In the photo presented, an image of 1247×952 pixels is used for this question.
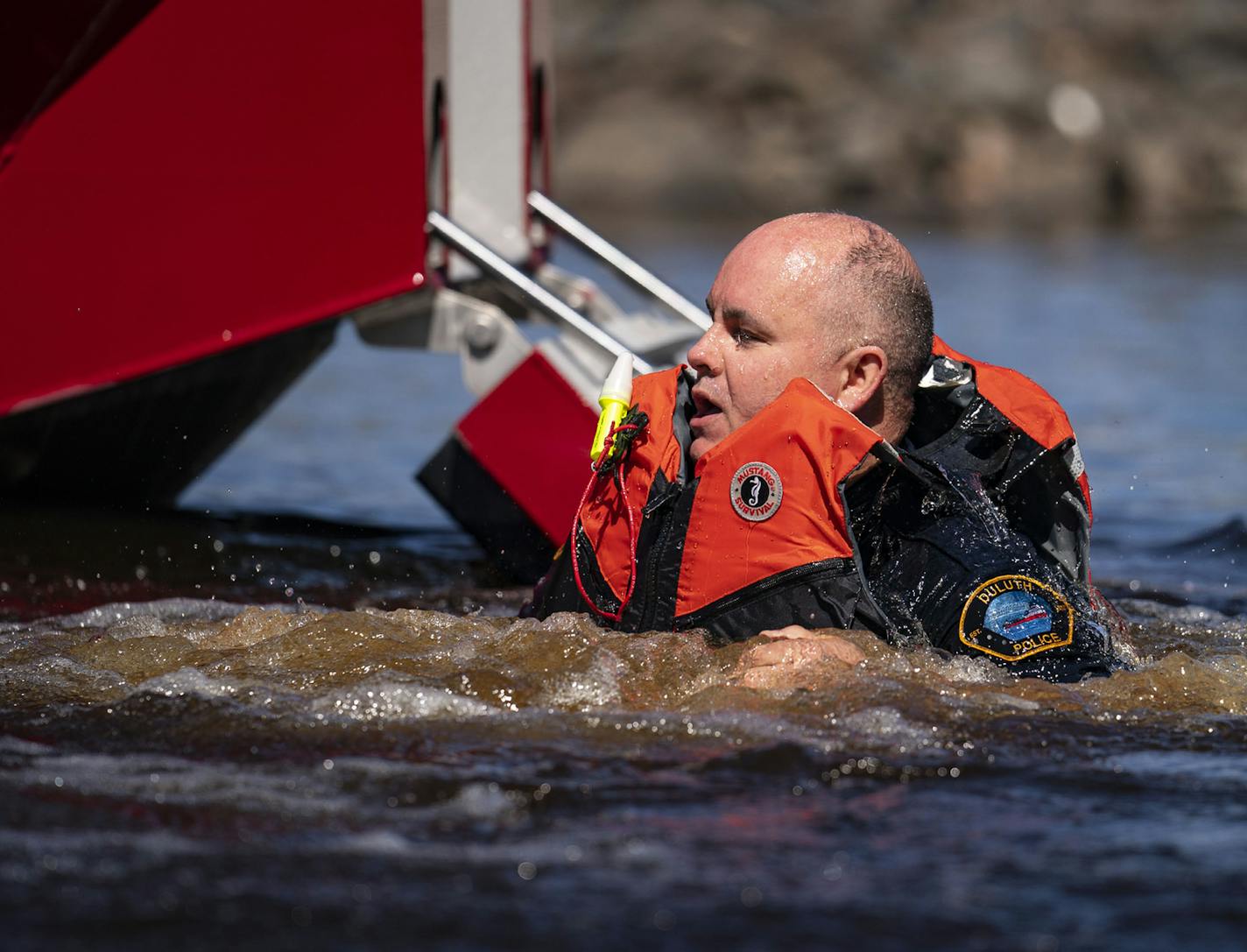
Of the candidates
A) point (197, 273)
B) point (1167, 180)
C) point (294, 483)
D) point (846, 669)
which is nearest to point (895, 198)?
point (1167, 180)

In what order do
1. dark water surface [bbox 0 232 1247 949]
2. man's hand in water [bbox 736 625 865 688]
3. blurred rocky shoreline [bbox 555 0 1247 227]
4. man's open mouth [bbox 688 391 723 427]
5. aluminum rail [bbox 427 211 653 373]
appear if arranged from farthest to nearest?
blurred rocky shoreline [bbox 555 0 1247 227]
aluminum rail [bbox 427 211 653 373]
man's open mouth [bbox 688 391 723 427]
man's hand in water [bbox 736 625 865 688]
dark water surface [bbox 0 232 1247 949]

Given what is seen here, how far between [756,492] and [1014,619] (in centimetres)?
56

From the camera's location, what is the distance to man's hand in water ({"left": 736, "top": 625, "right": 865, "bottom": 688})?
3230 millimetres

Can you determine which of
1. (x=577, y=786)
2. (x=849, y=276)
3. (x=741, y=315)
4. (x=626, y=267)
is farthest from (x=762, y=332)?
(x=626, y=267)

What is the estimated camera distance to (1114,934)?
7.38 feet

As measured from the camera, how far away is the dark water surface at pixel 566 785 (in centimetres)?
228

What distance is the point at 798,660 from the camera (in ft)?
10.6

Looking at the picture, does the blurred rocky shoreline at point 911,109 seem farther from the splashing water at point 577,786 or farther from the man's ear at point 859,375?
the splashing water at point 577,786

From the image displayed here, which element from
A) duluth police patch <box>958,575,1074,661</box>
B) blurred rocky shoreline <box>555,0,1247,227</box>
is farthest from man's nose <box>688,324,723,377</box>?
blurred rocky shoreline <box>555,0,1247,227</box>

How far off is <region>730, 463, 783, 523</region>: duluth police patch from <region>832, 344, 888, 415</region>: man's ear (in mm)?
272

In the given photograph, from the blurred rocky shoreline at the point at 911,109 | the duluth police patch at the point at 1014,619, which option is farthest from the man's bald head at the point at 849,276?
the blurred rocky shoreline at the point at 911,109

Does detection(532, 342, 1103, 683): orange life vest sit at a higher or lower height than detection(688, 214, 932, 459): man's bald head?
lower

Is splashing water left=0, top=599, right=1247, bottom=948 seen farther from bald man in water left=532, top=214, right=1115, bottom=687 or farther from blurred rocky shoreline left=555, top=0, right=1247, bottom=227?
blurred rocky shoreline left=555, top=0, right=1247, bottom=227

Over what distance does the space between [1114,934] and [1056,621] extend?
1129 mm
